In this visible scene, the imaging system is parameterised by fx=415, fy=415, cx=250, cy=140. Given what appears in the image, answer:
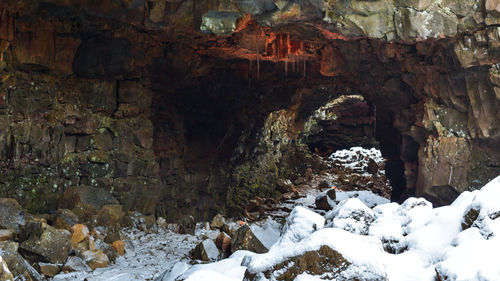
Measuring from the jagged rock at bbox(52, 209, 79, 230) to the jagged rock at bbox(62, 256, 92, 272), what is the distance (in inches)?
57.8

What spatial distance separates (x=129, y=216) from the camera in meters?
10.6

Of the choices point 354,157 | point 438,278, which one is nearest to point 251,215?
point 438,278

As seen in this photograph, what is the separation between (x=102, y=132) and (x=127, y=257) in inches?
158

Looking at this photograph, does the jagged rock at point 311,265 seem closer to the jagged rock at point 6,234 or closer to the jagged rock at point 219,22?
the jagged rock at point 6,234

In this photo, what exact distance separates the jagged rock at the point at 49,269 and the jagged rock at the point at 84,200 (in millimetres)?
2911

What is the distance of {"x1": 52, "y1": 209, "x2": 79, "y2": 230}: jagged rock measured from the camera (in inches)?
323

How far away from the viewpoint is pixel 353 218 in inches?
204

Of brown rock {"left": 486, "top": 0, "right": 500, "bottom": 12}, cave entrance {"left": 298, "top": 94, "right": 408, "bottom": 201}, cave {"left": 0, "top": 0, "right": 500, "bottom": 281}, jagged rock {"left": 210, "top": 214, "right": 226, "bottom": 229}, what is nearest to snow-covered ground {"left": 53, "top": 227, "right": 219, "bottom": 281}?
cave {"left": 0, "top": 0, "right": 500, "bottom": 281}

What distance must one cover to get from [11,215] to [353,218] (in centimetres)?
634

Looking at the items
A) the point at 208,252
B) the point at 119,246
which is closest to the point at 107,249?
the point at 119,246

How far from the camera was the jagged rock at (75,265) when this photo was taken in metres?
6.58

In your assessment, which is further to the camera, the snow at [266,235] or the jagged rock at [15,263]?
the snow at [266,235]

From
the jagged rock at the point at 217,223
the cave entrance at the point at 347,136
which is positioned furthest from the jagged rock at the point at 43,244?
the cave entrance at the point at 347,136

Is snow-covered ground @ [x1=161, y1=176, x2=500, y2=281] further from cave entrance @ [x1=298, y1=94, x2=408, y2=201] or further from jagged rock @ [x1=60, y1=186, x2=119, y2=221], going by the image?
cave entrance @ [x1=298, y1=94, x2=408, y2=201]
